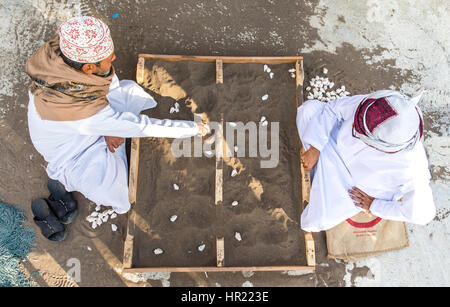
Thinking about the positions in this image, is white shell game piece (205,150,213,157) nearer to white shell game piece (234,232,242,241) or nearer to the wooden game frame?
the wooden game frame

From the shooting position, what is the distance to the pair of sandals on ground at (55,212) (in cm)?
297

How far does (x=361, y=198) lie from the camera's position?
2525 mm

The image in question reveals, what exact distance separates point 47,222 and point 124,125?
53.6 inches

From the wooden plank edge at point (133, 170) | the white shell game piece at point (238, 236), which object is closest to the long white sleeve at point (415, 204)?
the white shell game piece at point (238, 236)

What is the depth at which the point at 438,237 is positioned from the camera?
3.18m

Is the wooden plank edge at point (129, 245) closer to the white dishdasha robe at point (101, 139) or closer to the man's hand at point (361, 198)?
the white dishdasha robe at point (101, 139)

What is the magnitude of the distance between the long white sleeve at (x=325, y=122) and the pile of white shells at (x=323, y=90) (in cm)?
73

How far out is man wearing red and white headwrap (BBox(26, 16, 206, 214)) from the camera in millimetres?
2033

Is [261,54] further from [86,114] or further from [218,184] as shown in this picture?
[86,114]

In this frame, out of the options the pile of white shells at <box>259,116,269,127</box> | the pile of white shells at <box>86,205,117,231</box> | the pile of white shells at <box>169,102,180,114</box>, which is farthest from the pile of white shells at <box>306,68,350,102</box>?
the pile of white shells at <box>86,205,117,231</box>

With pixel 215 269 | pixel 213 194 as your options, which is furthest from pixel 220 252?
pixel 213 194

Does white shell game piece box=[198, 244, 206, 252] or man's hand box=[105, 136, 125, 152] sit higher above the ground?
man's hand box=[105, 136, 125, 152]

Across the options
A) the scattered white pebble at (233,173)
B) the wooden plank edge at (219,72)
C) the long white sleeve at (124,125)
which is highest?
the wooden plank edge at (219,72)

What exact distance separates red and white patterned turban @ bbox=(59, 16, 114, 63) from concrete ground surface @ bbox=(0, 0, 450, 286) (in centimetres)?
128
